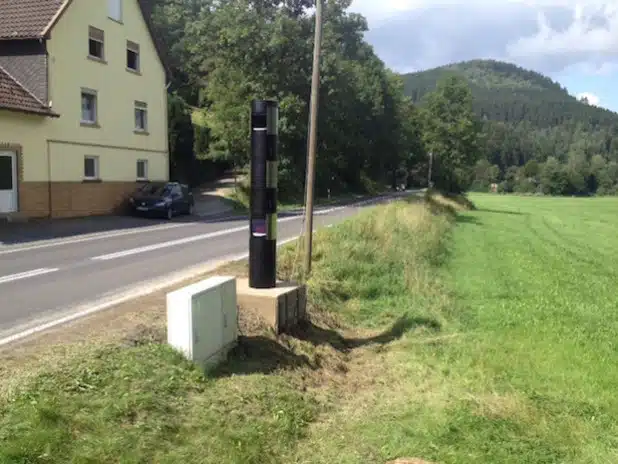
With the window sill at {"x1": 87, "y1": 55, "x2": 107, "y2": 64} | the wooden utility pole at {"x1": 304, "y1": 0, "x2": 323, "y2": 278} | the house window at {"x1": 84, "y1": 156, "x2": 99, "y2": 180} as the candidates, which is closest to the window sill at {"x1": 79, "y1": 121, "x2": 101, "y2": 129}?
the house window at {"x1": 84, "y1": 156, "x2": 99, "y2": 180}

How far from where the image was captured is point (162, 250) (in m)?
15.9

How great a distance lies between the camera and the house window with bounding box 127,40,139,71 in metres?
29.7

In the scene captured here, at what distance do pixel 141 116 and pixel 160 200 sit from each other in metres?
6.36

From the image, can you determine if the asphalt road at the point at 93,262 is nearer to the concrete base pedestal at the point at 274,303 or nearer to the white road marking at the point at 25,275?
the white road marking at the point at 25,275

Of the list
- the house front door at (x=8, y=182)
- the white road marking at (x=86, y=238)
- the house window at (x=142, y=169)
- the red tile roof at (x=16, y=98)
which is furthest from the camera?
the house window at (x=142, y=169)

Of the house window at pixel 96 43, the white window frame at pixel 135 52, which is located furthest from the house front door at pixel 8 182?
the white window frame at pixel 135 52

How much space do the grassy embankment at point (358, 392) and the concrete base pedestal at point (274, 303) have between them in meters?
0.26

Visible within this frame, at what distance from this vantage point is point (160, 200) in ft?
87.9

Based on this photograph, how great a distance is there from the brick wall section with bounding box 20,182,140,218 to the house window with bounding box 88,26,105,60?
17.4 feet

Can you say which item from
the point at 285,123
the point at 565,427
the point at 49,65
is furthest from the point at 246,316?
the point at 285,123

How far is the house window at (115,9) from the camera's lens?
28.0 m

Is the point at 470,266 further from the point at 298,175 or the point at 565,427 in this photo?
the point at 298,175

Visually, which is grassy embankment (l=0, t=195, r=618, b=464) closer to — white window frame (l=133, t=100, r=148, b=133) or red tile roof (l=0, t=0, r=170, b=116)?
red tile roof (l=0, t=0, r=170, b=116)

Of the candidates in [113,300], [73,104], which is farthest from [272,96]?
[113,300]
